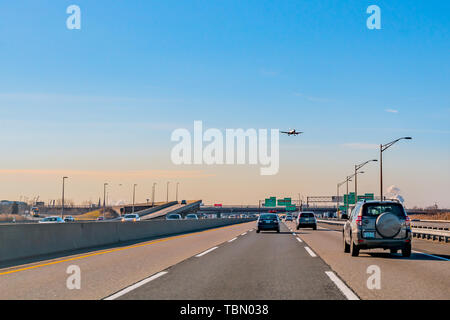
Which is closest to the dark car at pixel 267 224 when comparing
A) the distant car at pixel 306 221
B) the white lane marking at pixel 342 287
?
the distant car at pixel 306 221

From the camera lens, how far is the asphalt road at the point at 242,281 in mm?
8375

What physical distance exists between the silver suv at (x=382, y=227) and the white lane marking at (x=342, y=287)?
13.1 feet

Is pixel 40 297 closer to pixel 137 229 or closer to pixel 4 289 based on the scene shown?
pixel 4 289

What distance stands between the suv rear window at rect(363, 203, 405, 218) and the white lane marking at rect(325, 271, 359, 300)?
4528 mm

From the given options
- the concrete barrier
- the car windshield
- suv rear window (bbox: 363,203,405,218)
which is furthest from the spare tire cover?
the car windshield

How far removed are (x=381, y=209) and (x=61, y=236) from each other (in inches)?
425

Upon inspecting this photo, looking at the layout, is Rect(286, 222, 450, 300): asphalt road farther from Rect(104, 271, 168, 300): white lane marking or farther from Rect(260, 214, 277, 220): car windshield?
Rect(260, 214, 277, 220): car windshield

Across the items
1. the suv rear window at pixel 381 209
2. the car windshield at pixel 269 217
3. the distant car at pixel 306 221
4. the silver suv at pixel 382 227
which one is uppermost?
the suv rear window at pixel 381 209

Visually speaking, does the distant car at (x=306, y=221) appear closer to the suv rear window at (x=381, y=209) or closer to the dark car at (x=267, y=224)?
the dark car at (x=267, y=224)

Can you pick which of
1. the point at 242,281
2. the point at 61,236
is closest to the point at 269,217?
the point at 61,236

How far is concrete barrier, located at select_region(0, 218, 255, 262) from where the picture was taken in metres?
14.6

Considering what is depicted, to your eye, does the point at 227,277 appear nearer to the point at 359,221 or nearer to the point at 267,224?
the point at 359,221
